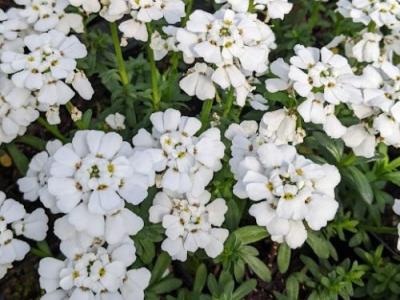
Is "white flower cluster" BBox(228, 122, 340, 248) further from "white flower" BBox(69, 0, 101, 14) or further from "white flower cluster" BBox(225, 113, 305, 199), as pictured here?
"white flower" BBox(69, 0, 101, 14)

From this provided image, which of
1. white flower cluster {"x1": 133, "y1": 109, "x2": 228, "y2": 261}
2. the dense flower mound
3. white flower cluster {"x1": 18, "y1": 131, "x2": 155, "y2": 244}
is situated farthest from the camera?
white flower cluster {"x1": 133, "y1": 109, "x2": 228, "y2": 261}

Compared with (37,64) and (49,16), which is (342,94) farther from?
(49,16)

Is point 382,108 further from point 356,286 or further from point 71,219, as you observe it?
point 71,219

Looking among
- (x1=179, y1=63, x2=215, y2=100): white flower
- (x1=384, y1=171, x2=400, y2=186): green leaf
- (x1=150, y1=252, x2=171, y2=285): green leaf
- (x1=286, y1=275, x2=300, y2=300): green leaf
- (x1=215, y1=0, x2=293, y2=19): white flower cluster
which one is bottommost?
(x1=286, y1=275, x2=300, y2=300): green leaf

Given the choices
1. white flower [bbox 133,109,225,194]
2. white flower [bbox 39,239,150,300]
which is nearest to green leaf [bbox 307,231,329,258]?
white flower [bbox 133,109,225,194]

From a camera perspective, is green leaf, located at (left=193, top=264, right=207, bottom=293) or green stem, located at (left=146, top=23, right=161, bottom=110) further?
green stem, located at (left=146, top=23, right=161, bottom=110)

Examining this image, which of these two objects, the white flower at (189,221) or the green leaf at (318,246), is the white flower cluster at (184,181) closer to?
the white flower at (189,221)

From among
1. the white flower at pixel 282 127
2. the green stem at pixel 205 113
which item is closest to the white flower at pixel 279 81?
the white flower at pixel 282 127

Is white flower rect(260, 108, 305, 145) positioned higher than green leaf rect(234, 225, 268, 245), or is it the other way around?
white flower rect(260, 108, 305, 145)

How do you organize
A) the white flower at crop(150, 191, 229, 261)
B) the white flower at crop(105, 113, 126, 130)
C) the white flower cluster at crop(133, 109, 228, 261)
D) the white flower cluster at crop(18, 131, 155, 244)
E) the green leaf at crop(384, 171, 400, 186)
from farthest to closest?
the white flower at crop(105, 113, 126, 130)
the green leaf at crop(384, 171, 400, 186)
the white flower at crop(150, 191, 229, 261)
the white flower cluster at crop(133, 109, 228, 261)
the white flower cluster at crop(18, 131, 155, 244)
